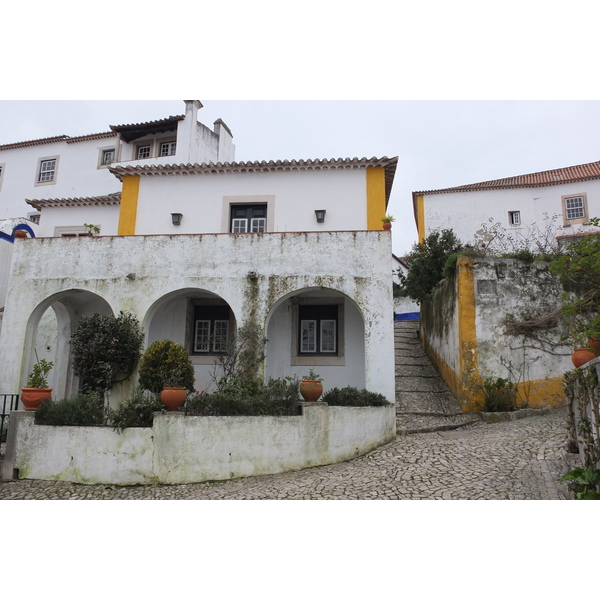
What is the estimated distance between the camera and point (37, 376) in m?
10.7

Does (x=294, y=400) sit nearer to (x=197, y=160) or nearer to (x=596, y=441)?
(x=596, y=441)

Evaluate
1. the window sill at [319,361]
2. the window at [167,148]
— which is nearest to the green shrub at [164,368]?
the window sill at [319,361]

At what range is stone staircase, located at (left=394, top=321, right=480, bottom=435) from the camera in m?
11.2

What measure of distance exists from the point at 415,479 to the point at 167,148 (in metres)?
19.2

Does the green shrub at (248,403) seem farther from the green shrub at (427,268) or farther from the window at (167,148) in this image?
the window at (167,148)

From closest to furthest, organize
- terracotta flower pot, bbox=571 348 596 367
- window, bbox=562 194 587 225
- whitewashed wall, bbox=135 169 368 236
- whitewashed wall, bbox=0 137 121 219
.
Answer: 1. terracotta flower pot, bbox=571 348 596 367
2. whitewashed wall, bbox=135 169 368 236
3. whitewashed wall, bbox=0 137 121 219
4. window, bbox=562 194 587 225

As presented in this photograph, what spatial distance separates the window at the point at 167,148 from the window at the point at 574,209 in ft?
62.7

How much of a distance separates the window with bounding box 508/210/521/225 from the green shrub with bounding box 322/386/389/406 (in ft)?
63.3

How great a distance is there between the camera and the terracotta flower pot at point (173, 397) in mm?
9151

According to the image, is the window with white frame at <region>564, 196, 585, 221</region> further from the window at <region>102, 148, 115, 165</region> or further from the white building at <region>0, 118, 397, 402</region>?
the window at <region>102, 148, 115, 165</region>

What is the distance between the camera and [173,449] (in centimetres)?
884

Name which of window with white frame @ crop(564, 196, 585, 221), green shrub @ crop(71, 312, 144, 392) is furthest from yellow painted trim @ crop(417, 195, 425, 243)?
green shrub @ crop(71, 312, 144, 392)

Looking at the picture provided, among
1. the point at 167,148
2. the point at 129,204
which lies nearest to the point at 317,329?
the point at 129,204

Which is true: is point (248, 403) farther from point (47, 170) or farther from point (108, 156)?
point (47, 170)
